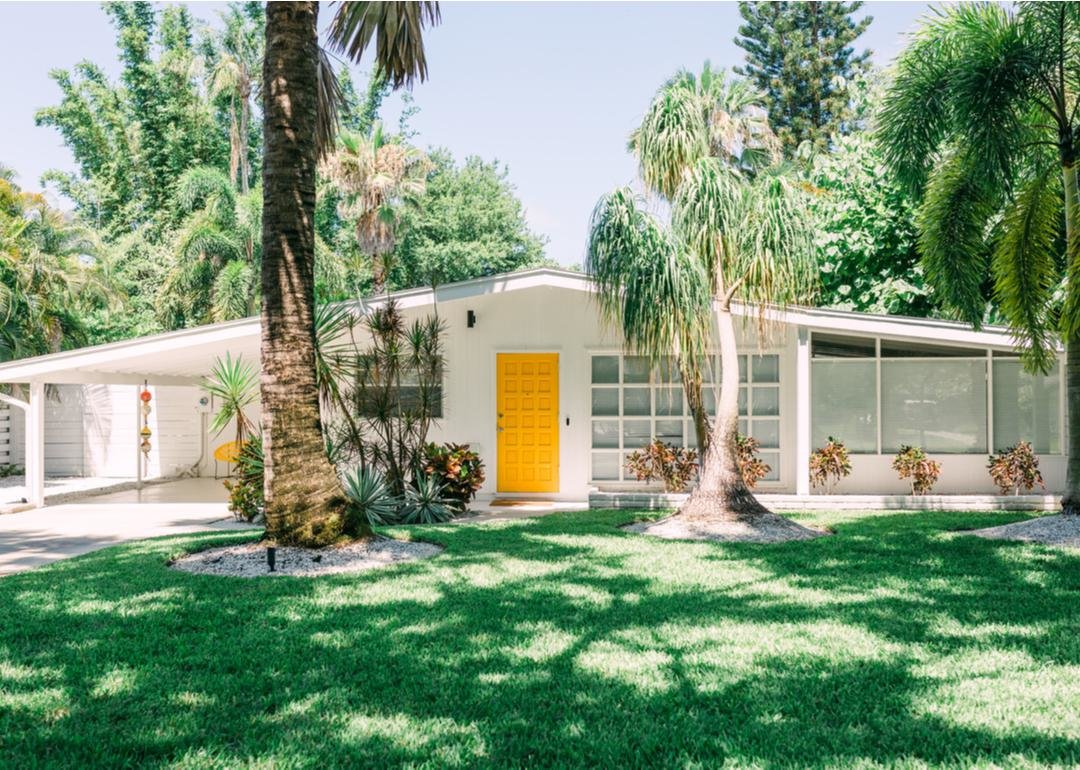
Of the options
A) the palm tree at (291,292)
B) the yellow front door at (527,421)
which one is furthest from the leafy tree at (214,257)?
the palm tree at (291,292)

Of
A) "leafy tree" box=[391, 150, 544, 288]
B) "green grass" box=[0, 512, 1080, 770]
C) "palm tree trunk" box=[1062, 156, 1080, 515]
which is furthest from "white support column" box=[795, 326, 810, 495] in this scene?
"leafy tree" box=[391, 150, 544, 288]

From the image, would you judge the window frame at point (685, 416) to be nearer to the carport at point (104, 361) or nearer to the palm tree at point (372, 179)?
the carport at point (104, 361)

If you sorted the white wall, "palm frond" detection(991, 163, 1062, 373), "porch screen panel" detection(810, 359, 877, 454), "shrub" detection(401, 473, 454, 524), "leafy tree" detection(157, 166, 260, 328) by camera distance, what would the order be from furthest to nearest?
"leafy tree" detection(157, 166, 260, 328) → the white wall → "porch screen panel" detection(810, 359, 877, 454) → "shrub" detection(401, 473, 454, 524) → "palm frond" detection(991, 163, 1062, 373)

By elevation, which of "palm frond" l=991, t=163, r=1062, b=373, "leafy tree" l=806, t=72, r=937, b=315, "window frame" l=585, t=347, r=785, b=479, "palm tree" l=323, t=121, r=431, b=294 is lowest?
"window frame" l=585, t=347, r=785, b=479

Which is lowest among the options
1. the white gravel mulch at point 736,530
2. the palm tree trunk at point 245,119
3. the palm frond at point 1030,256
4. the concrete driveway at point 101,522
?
the concrete driveway at point 101,522

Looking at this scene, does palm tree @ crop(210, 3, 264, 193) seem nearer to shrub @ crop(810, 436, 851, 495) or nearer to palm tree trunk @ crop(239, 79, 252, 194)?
palm tree trunk @ crop(239, 79, 252, 194)

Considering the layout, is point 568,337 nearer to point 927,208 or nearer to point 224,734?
point 927,208

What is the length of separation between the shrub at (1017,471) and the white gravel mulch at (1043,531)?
9.93 ft

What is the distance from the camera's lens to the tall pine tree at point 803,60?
29797mm

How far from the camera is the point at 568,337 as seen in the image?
42.6 feet

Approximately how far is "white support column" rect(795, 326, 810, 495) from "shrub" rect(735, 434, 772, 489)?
0.81m

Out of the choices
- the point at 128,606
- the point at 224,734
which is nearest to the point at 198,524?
the point at 128,606

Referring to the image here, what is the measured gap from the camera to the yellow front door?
13.0m

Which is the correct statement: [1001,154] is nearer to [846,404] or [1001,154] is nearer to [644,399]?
[846,404]
